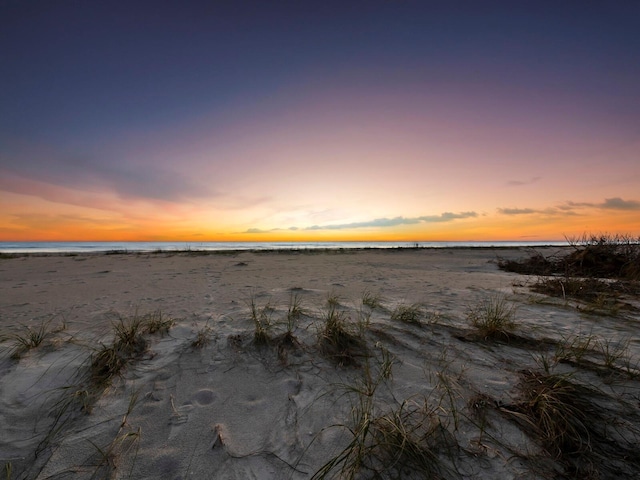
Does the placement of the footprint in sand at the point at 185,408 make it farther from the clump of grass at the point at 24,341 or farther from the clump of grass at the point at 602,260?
the clump of grass at the point at 602,260

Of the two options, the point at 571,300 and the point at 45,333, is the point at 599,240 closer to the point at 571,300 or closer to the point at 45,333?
the point at 571,300

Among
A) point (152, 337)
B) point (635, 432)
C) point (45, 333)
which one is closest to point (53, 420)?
point (152, 337)

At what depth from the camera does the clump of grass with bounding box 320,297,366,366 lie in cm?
246

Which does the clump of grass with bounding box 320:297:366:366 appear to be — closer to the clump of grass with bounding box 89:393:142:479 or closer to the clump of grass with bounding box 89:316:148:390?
the clump of grass with bounding box 89:393:142:479

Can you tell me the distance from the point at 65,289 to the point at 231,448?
6.03 metres

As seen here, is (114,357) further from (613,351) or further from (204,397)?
(613,351)

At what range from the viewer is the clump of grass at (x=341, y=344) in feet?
8.05

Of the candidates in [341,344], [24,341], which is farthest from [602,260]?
[24,341]

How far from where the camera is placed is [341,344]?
262 centimetres

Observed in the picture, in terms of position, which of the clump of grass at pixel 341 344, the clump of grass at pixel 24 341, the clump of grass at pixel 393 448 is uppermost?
the clump of grass at pixel 24 341

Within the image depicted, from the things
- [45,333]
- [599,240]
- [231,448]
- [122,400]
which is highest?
[599,240]

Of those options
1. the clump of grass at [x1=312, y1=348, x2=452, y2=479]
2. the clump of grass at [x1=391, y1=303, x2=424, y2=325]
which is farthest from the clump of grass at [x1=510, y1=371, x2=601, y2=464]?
the clump of grass at [x1=391, y1=303, x2=424, y2=325]

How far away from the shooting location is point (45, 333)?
9.95 ft

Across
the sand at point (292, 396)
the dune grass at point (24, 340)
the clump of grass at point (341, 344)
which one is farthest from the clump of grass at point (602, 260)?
the dune grass at point (24, 340)
